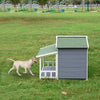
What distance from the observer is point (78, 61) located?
1056cm

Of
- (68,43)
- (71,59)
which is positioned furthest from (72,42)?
(71,59)

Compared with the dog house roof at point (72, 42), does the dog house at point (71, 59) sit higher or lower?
lower

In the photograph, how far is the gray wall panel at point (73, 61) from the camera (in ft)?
34.7

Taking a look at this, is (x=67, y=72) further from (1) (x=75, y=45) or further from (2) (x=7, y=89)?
(2) (x=7, y=89)

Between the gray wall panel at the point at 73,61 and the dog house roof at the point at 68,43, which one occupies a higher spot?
the dog house roof at the point at 68,43

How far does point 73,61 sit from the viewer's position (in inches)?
416

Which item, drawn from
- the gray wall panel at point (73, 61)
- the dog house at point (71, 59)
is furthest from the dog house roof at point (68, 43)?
the gray wall panel at point (73, 61)

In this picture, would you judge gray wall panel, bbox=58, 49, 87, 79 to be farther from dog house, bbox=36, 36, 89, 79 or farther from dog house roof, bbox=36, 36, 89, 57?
dog house roof, bbox=36, 36, 89, 57

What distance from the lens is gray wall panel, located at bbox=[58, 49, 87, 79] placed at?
34.7 ft

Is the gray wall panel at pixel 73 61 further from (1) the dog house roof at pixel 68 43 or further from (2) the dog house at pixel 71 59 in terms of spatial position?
(1) the dog house roof at pixel 68 43

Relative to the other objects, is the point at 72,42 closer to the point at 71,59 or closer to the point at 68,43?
the point at 68,43

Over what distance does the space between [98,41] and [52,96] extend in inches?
505

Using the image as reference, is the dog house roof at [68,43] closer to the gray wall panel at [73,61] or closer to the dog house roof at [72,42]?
the dog house roof at [72,42]

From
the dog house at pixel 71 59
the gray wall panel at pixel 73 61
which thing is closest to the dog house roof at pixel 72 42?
the dog house at pixel 71 59
